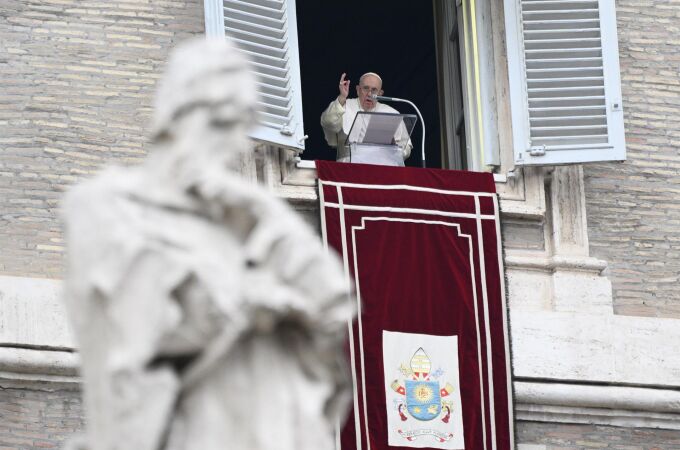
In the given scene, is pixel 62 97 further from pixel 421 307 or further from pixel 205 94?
pixel 205 94

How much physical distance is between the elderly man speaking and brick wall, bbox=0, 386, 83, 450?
2.35 metres

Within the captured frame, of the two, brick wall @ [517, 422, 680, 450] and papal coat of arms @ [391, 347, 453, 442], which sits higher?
papal coat of arms @ [391, 347, 453, 442]

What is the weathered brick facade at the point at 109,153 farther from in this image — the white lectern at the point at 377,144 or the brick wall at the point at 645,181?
the white lectern at the point at 377,144

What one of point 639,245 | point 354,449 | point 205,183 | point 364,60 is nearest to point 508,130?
point 639,245

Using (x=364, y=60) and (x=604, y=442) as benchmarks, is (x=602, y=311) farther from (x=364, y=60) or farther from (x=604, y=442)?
(x=364, y=60)

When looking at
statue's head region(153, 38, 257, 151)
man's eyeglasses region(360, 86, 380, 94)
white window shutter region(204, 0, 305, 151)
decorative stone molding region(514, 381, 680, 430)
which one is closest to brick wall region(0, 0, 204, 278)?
white window shutter region(204, 0, 305, 151)

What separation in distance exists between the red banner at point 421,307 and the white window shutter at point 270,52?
0.33 meters

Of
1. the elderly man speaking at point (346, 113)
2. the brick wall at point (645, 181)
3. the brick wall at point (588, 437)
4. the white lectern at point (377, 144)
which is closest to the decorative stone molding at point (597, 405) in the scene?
the brick wall at point (588, 437)

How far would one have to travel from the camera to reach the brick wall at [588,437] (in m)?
17.1

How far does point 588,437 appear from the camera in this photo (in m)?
A: 17.2

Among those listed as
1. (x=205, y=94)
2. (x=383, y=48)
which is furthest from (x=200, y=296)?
(x=383, y=48)

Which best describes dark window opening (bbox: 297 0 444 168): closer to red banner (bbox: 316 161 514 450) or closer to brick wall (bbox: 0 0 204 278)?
red banner (bbox: 316 161 514 450)

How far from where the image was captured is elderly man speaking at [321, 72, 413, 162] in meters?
17.6

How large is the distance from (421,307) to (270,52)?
64.7 inches
